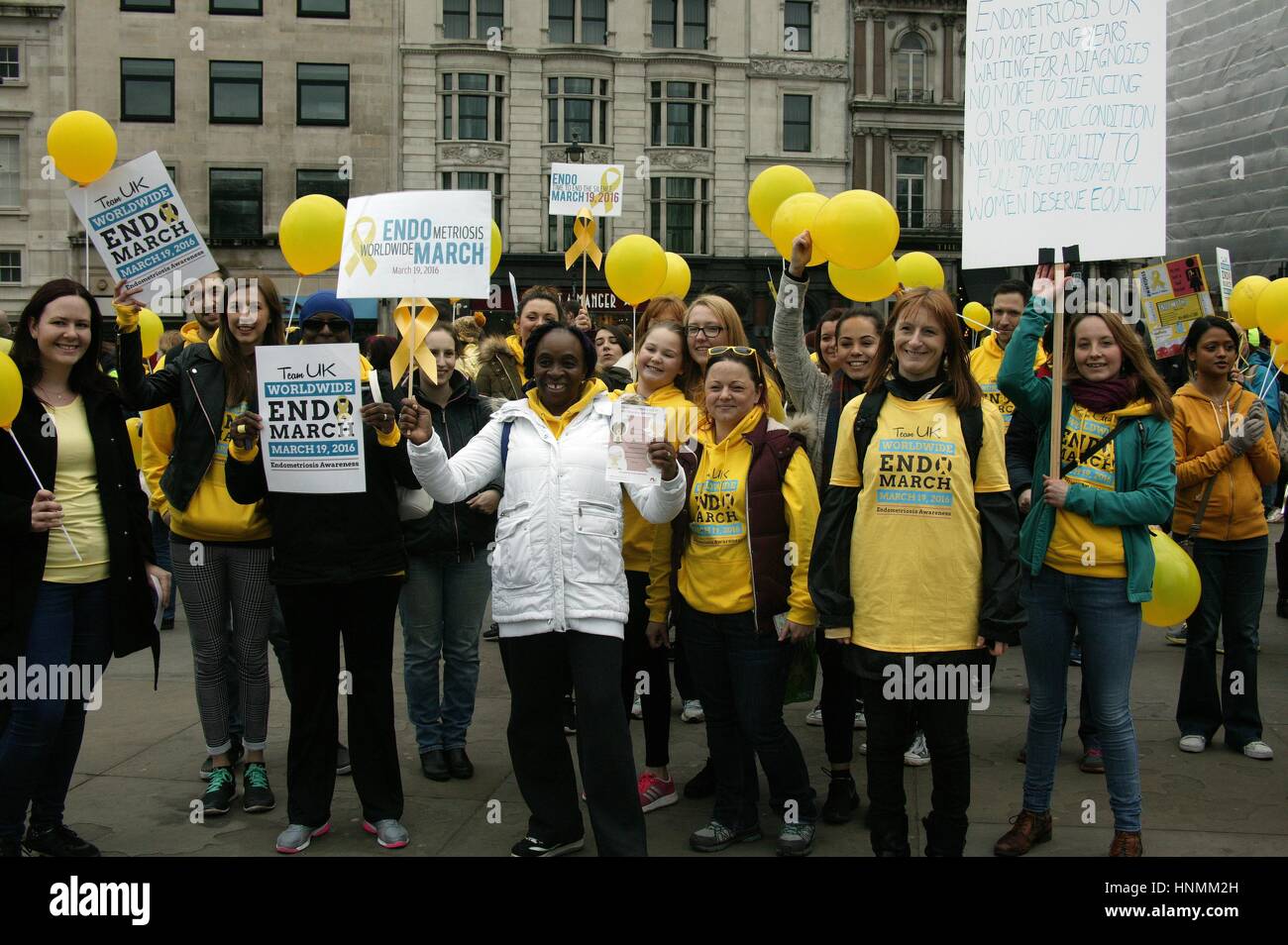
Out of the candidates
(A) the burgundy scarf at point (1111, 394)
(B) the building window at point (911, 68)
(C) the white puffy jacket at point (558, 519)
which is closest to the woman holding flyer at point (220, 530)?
(C) the white puffy jacket at point (558, 519)

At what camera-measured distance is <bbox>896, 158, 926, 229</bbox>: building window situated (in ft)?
124

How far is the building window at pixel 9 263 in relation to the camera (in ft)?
108

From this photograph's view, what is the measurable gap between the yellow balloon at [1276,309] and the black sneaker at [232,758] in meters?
6.23

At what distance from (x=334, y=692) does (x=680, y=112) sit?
33.8 metres

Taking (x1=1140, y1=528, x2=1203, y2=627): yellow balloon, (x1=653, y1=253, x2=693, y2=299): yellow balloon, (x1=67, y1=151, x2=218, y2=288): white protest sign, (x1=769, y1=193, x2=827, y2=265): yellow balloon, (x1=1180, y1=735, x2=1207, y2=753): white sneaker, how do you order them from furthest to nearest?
(x1=653, y1=253, x2=693, y2=299): yellow balloon
(x1=769, y1=193, x2=827, y2=265): yellow balloon
(x1=1180, y1=735, x2=1207, y2=753): white sneaker
(x1=67, y1=151, x2=218, y2=288): white protest sign
(x1=1140, y1=528, x2=1203, y2=627): yellow balloon

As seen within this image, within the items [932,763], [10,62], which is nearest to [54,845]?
[932,763]

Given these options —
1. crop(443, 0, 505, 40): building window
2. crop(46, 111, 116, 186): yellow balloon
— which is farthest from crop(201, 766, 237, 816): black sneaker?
crop(443, 0, 505, 40): building window

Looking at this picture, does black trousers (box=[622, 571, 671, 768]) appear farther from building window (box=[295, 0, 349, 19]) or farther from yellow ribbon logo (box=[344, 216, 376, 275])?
building window (box=[295, 0, 349, 19])

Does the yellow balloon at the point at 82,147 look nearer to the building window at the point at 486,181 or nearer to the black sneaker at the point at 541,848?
the black sneaker at the point at 541,848

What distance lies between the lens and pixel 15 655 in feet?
13.7

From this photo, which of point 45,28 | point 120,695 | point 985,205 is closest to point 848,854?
point 985,205

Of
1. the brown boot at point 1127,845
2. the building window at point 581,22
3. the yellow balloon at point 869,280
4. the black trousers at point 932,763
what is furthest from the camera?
the building window at point 581,22

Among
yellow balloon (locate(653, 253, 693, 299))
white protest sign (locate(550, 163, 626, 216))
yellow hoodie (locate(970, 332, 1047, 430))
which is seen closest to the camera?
yellow hoodie (locate(970, 332, 1047, 430))

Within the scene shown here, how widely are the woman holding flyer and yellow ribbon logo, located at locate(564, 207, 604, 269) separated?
459cm
